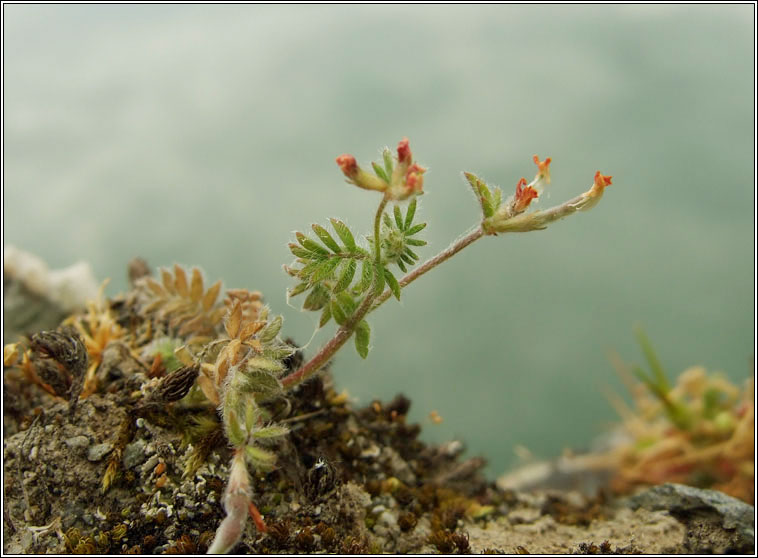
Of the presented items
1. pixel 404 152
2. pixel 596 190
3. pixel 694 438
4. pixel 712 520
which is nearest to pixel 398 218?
pixel 404 152

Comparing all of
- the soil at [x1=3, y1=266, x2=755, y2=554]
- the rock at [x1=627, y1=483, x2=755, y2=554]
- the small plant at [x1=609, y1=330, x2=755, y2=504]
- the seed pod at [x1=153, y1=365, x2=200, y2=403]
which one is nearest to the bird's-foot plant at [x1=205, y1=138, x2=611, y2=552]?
the seed pod at [x1=153, y1=365, x2=200, y2=403]

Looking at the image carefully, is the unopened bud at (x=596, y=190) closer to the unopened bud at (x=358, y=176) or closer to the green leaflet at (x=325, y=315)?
the unopened bud at (x=358, y=176)

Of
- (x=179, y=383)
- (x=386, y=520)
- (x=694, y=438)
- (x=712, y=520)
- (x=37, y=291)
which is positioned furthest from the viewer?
(x=694, y=438)

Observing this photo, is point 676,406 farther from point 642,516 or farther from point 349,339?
point 349,339

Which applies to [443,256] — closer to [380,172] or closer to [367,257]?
[367,257]

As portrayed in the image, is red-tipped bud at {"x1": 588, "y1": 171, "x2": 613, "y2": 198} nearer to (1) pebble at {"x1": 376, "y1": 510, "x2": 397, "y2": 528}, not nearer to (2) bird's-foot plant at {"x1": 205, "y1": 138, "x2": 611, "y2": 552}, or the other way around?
(2) bird's-foot plant at {"x1": 205, "y1": 138, "x2": 611, "y2": 552}

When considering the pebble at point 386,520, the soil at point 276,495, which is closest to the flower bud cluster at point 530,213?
the soil at point 276,495
